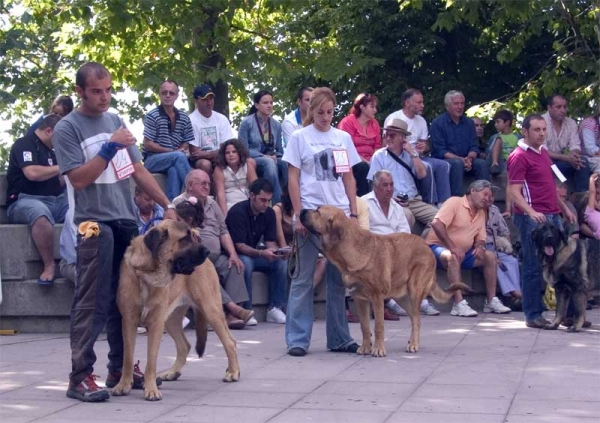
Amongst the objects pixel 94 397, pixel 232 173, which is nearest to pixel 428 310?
pixel 232 173

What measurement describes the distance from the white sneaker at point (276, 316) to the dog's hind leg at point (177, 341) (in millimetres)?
3800

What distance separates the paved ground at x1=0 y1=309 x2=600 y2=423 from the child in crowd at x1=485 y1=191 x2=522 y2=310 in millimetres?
2120

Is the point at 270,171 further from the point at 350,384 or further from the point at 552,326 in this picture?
the point at 350,384

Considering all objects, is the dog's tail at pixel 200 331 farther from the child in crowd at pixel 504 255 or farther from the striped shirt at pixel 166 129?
the child in crowd at pixel 504 255

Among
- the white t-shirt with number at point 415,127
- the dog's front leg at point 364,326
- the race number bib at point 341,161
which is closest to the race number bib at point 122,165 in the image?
the race number bib at point 341,161

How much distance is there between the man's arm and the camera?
10766 mm

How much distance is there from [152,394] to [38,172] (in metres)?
4.53

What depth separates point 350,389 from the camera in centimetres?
740

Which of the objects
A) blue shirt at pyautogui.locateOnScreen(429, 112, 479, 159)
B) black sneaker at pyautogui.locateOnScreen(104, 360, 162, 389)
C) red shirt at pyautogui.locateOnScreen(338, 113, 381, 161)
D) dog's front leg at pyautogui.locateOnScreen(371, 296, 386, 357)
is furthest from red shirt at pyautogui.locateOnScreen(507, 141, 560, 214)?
black sneaker at pyautogui.locateOnScreen(104, 360, 162, 389)

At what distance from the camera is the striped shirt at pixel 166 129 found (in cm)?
1266

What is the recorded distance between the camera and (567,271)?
10.6 metres

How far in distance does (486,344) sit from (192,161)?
4.87 m

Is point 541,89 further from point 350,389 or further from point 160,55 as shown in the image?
point 350,389

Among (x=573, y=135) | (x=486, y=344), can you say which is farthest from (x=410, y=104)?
(x=486, y=344)
